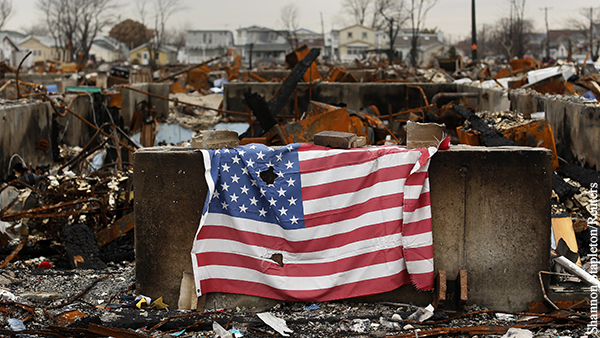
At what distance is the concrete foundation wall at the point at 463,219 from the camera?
3979mm

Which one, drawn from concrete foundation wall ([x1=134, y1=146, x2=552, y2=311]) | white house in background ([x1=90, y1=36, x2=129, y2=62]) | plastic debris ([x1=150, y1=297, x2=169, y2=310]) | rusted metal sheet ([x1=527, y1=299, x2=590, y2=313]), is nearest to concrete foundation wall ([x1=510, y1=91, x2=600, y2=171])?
rusted metal sheet ([x1=527, y1=299, x2=590, y2=313])

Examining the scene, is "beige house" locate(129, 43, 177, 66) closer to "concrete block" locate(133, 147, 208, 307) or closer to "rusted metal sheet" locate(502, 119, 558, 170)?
"rusted metal sheet" locate(502, 119, 558, 170)

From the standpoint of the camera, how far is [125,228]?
5.64 meters

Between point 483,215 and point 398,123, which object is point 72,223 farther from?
point 398,123

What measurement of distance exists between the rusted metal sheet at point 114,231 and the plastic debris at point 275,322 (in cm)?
230

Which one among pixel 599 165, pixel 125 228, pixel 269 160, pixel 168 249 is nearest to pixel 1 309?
pixel 168 249

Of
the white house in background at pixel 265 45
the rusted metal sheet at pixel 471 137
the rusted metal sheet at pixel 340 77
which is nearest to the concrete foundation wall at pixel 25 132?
the rusted metal sheet at pixel 471 137

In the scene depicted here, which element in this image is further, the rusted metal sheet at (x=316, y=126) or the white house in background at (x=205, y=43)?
the white house in background at (x=205, y=43)

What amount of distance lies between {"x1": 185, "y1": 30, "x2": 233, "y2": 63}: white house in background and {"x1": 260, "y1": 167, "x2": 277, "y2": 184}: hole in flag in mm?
98273

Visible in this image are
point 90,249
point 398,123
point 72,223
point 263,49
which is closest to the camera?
point 90,249

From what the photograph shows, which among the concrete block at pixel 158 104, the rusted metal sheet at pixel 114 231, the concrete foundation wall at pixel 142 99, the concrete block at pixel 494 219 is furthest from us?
the concrete block at pixel 158 104

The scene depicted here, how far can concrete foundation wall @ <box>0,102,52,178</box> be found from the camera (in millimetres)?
7254

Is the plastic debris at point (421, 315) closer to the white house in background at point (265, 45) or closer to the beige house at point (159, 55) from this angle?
the white house in background at point (265, 45)

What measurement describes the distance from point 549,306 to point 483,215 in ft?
2.77
